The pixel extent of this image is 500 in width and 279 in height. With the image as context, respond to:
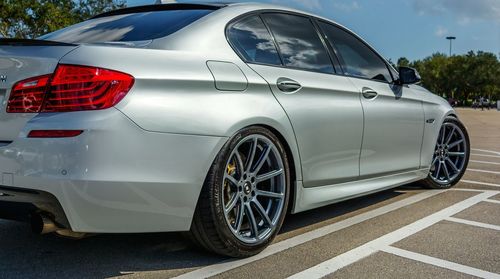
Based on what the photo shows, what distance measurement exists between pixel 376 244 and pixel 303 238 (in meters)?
0.49

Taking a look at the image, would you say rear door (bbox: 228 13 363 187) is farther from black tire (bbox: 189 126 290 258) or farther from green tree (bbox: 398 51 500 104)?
green tree (bbox: 398 51 500 104)

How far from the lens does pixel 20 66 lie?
2.72m

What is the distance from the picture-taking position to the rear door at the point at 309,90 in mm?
3447

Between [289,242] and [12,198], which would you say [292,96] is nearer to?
[289,242]

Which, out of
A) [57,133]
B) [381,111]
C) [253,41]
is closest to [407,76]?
[381,111]

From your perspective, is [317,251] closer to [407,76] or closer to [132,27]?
[132,27]

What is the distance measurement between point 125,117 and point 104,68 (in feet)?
0.89

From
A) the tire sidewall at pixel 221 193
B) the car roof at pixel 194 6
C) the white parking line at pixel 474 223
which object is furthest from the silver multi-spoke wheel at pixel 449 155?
the tire sidewall at pixel 221 193

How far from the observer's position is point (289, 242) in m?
3.59

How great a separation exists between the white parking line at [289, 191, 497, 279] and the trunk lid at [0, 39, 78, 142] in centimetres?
167

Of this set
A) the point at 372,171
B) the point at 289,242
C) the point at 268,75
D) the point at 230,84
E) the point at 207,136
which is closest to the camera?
the point at 207,136

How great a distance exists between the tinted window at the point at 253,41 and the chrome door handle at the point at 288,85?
0.15m

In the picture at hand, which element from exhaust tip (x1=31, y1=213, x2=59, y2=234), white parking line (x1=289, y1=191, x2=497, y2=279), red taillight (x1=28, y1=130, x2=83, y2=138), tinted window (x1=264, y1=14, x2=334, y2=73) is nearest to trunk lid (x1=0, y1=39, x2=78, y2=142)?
red taillight (x1=28, y1=130, x2=83, y2=138)

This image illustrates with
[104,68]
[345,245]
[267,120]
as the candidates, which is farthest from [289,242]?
[104,68]
